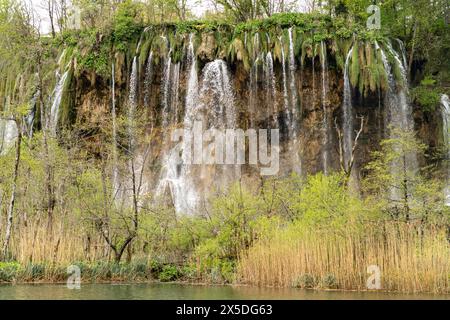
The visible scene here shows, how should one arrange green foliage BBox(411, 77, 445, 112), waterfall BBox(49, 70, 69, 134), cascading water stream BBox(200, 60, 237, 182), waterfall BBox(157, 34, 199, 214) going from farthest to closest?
waterfall BBox(49, 70, 69, 134), green foliage BBox(411, 77, 445, 112), cascading water stream BBox(200, 60, 237, 182), waterfall BBox(157, 34, 199, 214)

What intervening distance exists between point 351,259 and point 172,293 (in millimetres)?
3746

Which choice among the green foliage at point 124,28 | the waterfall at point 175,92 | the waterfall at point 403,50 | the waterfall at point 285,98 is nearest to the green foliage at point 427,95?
the waterfall at point 403,50

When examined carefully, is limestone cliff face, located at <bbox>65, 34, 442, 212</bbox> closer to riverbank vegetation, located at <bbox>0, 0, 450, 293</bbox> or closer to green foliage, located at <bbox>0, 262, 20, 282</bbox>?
riverbank vegetation, located at <bbox>0, 0, 450, 293</bbox>

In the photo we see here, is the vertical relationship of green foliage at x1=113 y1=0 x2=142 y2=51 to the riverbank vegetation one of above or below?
above

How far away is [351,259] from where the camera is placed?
511 inches

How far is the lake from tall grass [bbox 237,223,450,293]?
52 centimetres

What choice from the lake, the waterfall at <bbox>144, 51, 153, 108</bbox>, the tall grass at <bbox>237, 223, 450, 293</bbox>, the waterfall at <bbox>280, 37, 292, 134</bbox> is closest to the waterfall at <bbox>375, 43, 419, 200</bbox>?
the waterfall at <bbox>280, 37, 292, 134</bbox>

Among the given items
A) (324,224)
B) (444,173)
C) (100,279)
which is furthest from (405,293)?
(444,173)

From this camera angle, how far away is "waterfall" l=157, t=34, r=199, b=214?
87.2 ft

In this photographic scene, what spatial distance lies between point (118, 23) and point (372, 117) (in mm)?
12386

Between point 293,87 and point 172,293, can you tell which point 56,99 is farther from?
point 172,293

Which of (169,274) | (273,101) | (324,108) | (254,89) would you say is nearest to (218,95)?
(254,89)
